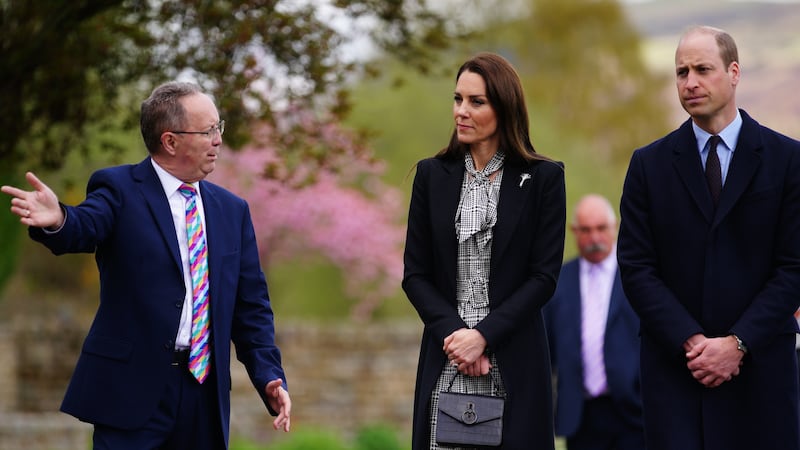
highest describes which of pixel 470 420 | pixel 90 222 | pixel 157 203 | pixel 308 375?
pixel 308 375

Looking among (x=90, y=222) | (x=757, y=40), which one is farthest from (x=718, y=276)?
(x=757, y=40)

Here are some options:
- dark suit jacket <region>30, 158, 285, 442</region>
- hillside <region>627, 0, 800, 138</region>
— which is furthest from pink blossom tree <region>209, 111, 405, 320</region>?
hillside <region>627, 0, 800, 138</region>

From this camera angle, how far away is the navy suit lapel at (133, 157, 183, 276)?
5.23m

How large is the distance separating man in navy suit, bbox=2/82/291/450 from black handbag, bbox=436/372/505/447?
714 mm

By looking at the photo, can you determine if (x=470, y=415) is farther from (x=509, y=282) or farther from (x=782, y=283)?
(x=782, y=283)

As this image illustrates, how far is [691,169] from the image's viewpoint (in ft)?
17.2

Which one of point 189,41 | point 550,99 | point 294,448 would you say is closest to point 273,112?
point 189,41

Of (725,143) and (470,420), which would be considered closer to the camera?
(470,420)

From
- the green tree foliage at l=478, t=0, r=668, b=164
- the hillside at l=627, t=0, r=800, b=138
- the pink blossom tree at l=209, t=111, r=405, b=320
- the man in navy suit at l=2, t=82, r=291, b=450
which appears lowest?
the man in navy suit at l=2, t=82, r=291, b=450

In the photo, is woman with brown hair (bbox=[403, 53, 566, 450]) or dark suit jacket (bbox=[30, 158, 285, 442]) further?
dark suit jacket (bbox=[30, 158, 285, 442])

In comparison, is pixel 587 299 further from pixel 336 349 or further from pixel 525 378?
pixel 336 349

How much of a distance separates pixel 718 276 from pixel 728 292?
0.23ft

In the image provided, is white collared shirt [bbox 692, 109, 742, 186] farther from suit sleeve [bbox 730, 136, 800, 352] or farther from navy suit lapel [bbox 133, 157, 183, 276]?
navy suit lapel [bbox 133, 157, 183, 276]

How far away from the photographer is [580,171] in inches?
1123
